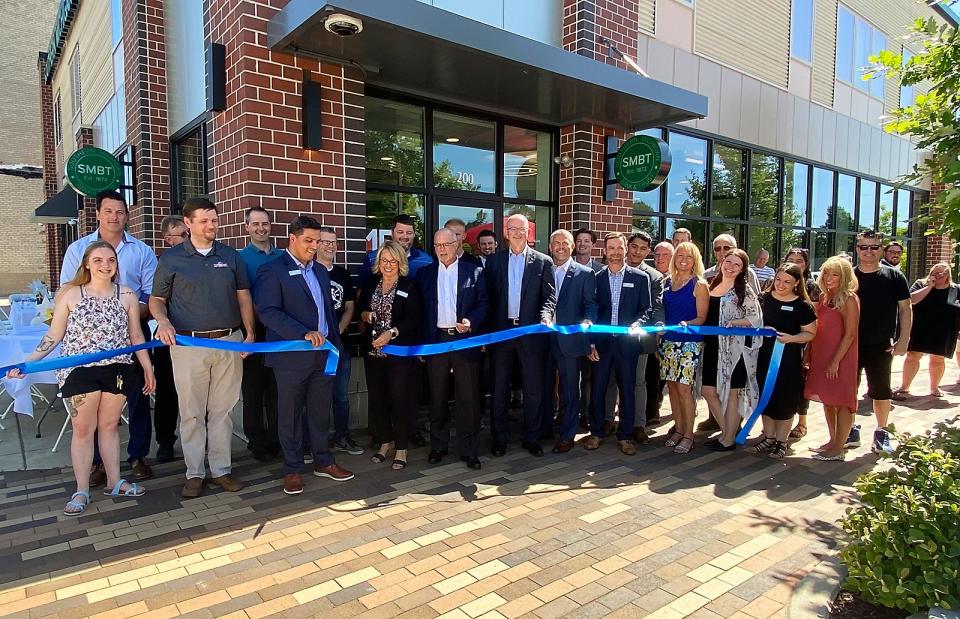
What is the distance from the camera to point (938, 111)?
10.1 feet

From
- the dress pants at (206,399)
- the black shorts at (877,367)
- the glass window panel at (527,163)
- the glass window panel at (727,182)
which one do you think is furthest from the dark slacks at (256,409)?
the glass window panel at (727,182)

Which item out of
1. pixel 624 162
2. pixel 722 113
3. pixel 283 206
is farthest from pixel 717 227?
pixel 283 206

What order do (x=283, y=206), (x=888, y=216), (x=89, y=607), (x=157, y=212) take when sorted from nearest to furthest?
(x=89, y=607)
(x=283, y=206)
(x=157, y=212)
(x=888, y=216)

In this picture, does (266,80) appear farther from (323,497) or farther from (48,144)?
(48,144)

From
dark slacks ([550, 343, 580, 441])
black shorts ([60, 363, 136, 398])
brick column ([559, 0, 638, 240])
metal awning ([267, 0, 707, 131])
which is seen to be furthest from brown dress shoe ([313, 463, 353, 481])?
brick column ([559, 0, 638, 240])

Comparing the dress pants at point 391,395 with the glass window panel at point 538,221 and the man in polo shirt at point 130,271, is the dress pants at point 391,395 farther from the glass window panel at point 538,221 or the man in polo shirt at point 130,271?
the glass window panel at point 538,221

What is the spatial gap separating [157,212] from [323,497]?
509cm

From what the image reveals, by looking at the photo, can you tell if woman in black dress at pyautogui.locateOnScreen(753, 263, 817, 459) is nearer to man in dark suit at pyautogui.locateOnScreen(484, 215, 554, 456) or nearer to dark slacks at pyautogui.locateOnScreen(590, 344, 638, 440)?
dark slacks at pyautogui.locateOnScreen(590, 344, 638, 440)

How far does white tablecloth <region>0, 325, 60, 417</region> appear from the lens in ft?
17.6

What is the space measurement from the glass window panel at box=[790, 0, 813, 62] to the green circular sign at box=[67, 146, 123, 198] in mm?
11751

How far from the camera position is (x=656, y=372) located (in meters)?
6.13

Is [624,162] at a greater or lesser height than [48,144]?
lesser

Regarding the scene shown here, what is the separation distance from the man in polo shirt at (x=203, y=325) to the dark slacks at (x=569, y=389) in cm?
257

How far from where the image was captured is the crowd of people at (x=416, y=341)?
414 centimetres
